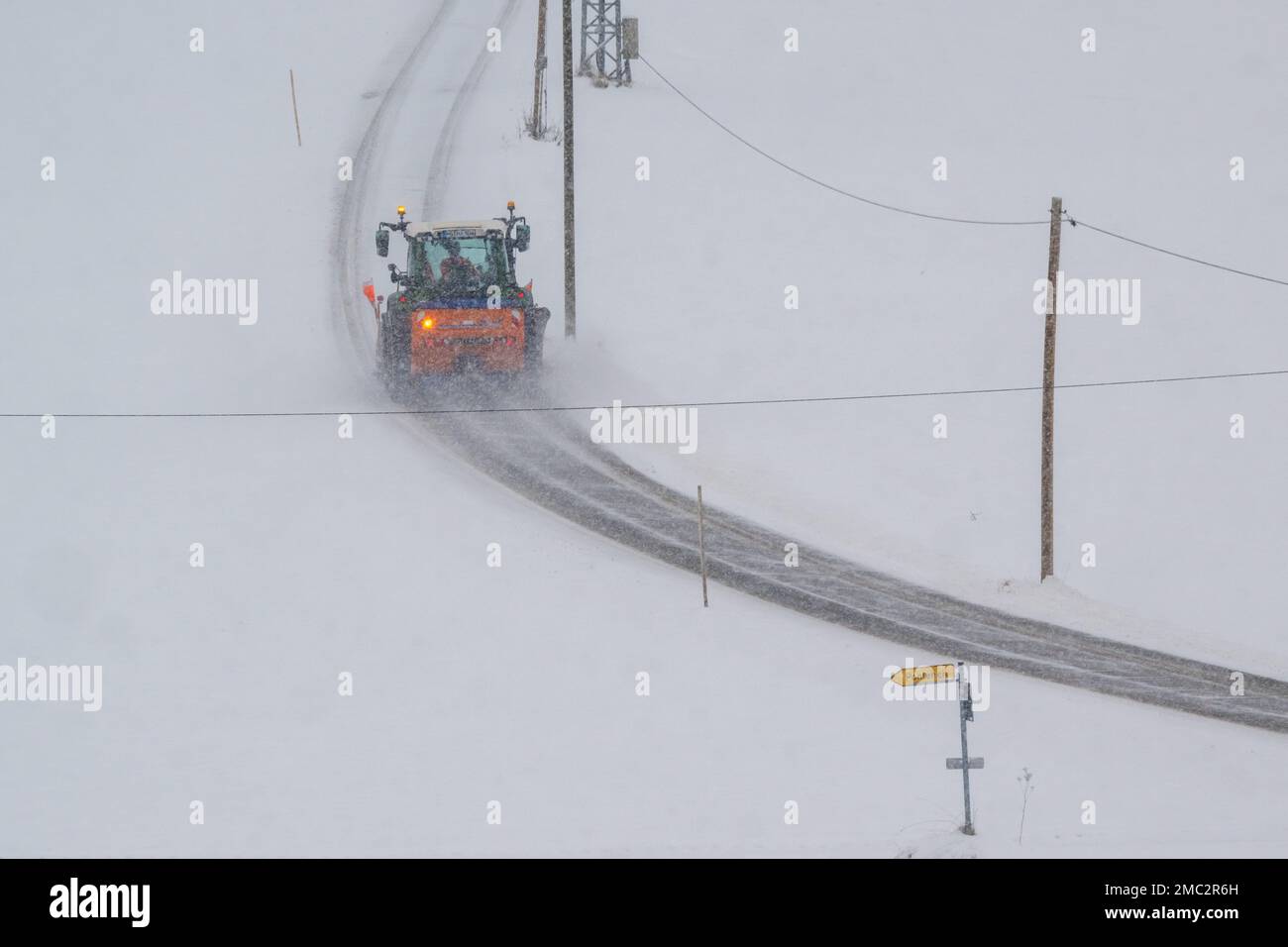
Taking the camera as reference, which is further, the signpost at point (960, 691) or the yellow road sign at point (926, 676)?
the yellow road sign at point (926, 676)

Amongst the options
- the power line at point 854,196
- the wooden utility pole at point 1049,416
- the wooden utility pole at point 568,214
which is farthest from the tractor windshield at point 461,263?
the power line at point 854,196

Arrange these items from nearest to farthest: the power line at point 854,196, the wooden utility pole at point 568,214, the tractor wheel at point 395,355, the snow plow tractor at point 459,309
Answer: the snow plow tractor at point 459,309
the tractor wheel at point 395,355
the wooden utility pole at point 568,214
the power line at point 854,196

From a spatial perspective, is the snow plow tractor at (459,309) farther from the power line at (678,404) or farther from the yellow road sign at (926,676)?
the yellow road sign at (926,676)

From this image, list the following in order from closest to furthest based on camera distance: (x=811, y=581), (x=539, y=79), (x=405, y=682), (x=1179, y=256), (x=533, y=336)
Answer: (x=405, y=682) → (x=811, y=581) → (x=533, y=336) → (x=1179, y=256) → (x=539, y=79)

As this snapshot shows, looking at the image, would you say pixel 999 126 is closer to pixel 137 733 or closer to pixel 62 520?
pixel 62 520

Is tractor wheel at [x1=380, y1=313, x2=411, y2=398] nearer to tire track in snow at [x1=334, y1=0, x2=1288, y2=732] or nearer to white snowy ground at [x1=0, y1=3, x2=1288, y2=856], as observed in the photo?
white snowy ground at [x1=0, y1=3, x2=1288, y2=856]

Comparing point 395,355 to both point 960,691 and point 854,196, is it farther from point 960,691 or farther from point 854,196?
point 854,196

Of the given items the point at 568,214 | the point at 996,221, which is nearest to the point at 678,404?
the point at 568,214
